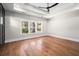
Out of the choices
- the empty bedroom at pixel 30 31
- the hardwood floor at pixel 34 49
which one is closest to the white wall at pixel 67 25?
the empty bedroom at pixel 30 31

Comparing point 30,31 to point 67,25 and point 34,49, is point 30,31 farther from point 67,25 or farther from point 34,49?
point 67,25

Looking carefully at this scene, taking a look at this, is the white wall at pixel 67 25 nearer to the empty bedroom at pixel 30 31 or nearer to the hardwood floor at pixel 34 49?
the empty bedroom at pixel 30 31

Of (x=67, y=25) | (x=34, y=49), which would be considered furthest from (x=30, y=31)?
(x=67, y=25)

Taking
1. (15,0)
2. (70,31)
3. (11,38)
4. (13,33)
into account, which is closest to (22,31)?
(13,33)

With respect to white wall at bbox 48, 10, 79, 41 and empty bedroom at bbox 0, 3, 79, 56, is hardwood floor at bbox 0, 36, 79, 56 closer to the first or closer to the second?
empty bedroom at bbox 0, 3, 79, 56

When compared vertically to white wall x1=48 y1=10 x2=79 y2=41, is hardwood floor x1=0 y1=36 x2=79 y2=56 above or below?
below

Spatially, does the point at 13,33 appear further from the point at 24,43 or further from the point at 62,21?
the point at 62,21

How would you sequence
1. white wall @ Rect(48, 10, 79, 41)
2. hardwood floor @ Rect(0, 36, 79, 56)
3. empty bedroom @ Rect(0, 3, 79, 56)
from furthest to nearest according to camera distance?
1. white wall @ Rect(48, 10, 79, 41)
2. empty bedroom @ Rect(0, 3, 79, 56)
3. hardwood floor @ Rect(0, 36, 79, 56)

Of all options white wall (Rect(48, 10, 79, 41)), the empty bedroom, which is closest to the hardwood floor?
the empty bedroom

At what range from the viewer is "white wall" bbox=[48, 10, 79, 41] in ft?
10.3

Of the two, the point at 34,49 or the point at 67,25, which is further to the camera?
the point at 67,25

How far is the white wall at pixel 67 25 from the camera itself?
10.3 ft

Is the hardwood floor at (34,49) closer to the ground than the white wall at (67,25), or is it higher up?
closer to the ground

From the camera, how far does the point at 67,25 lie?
3.60 m
